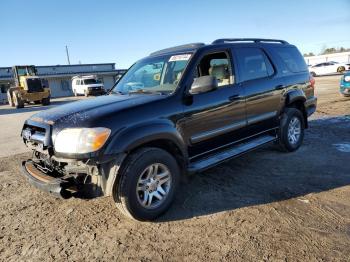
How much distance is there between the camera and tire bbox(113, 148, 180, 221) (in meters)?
3.39

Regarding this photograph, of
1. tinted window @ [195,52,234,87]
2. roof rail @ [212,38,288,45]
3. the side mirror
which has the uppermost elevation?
roof rail @ [212,38,288,45]

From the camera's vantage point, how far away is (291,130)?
238 inches

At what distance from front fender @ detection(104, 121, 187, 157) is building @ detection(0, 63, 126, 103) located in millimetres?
42981

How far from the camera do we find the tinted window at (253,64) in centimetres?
492

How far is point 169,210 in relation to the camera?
3986 millimetres

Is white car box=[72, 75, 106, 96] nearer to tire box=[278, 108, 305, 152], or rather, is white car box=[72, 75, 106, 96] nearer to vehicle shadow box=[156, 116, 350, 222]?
vehicle shadow box=[156, 116, 350, 222]

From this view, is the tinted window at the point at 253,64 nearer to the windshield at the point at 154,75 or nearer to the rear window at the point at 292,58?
the rear window at the point at 292,58

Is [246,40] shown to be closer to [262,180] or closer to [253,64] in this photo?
[253,64]

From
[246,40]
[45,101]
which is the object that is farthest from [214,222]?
[45,101]

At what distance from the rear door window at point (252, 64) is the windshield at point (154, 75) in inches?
38.8

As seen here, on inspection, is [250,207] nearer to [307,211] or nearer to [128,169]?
[307,211]

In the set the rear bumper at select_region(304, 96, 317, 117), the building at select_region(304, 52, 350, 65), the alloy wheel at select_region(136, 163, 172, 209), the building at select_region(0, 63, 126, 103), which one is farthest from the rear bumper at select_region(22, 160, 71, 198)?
the building at select_region(304, 52, 350, 65)

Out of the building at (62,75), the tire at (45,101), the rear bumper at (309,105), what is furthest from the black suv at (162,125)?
the building at (62,75)

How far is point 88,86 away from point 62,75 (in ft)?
50.5
